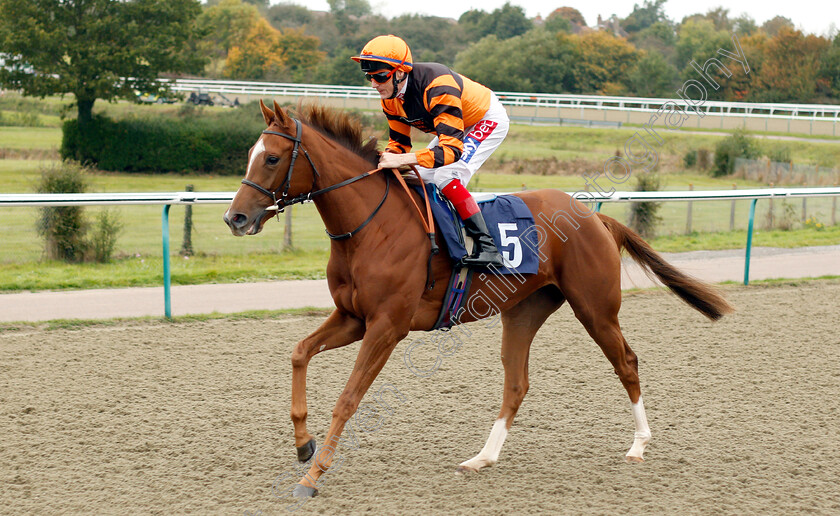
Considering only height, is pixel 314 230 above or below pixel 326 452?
below

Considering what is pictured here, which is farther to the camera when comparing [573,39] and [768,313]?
Result: [573,39]

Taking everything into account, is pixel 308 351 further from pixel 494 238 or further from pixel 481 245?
pixel 494 238

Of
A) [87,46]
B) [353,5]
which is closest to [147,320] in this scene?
[87,46]

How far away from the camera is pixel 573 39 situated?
43906 mm

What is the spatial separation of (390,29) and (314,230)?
192 feet

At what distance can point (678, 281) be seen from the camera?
178 inches

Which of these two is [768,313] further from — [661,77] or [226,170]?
[661,77]

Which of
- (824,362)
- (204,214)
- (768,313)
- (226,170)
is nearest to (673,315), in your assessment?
(768,313)

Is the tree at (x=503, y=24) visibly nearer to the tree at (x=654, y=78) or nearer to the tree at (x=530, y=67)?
the tree at (x=530, y=67)

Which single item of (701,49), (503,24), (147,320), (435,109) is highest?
(503,24)

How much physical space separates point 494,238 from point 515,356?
0.63 m

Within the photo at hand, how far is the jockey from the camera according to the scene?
11.7 feet

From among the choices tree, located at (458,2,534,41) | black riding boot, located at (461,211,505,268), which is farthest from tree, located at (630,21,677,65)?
black riding boot, located at (461,211,505,268)

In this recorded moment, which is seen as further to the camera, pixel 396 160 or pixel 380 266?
pixel 396 160
